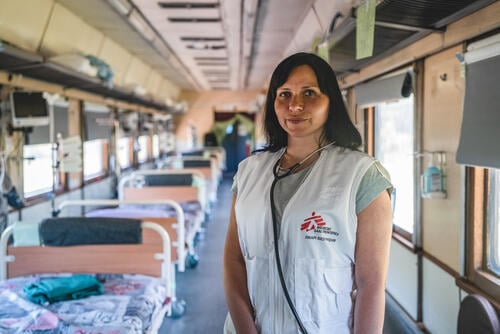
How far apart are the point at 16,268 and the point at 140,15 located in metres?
3.14

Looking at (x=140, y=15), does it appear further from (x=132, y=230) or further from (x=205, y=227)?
(x=205, y=227)

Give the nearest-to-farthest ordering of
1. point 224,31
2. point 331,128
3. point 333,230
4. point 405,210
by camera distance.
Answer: point 333,230 → point 331,128 → point 405,210 → point 224,31

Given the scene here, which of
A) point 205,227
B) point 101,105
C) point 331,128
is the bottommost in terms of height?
point 205,227

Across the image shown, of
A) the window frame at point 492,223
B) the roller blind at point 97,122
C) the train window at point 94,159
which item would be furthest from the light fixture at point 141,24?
the window frame at point 492,223

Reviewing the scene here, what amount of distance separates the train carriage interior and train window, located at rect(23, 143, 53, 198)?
0.03 m

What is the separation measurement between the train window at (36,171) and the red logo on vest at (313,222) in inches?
164

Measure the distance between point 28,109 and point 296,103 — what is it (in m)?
3.79

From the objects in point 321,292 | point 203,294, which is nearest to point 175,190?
point 203,294

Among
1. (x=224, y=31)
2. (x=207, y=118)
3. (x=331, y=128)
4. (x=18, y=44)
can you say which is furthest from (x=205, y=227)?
(x=207, y=118)

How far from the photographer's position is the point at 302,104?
4.60 feet

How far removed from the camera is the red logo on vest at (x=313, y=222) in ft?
4.18

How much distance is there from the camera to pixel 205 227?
7.80m

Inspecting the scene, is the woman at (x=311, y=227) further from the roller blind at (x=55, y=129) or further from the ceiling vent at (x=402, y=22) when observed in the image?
the roller blind at (x=55, y=129)

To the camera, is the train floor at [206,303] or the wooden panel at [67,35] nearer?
the train floor at [206,303]
